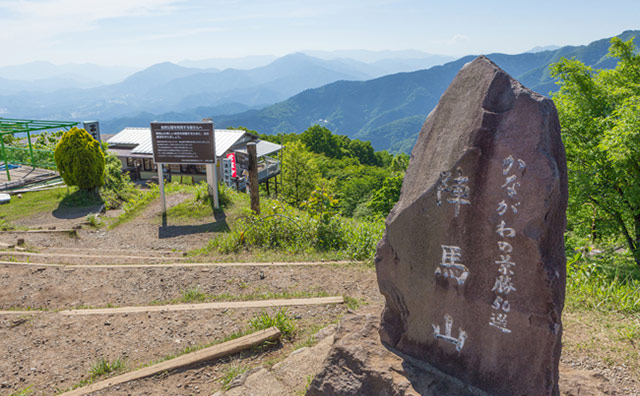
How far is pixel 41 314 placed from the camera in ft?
22.0

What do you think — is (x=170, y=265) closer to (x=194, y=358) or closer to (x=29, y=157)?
(x=194, y=358)

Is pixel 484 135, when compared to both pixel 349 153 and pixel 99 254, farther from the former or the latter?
pixel 349 153

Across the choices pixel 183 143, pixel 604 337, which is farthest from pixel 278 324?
pixel 183 143

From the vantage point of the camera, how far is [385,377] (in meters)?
3.97

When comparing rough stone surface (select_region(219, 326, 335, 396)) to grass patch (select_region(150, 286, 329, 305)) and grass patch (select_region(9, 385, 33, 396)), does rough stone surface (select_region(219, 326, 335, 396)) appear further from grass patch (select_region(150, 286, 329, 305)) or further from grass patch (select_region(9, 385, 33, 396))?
grass patch (select_region(9, 385, 33, 396))

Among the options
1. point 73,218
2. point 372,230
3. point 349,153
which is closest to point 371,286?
point 372,230

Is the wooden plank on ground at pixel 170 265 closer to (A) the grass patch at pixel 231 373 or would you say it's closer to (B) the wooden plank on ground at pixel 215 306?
(B) the wooden plank on ground at pixel 215 306

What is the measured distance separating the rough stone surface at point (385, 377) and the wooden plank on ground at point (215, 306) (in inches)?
94.1

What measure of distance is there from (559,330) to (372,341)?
1772mm

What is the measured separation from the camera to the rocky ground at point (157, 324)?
16.2ft

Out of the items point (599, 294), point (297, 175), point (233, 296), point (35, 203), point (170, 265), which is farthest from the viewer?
point (297, 175)

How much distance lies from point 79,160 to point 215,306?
1397 centimetres

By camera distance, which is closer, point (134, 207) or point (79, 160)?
point (134, 207)

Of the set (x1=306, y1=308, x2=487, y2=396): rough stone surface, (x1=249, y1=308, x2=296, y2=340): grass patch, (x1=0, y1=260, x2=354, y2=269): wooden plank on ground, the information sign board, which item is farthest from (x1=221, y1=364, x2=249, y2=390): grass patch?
the information sign board
